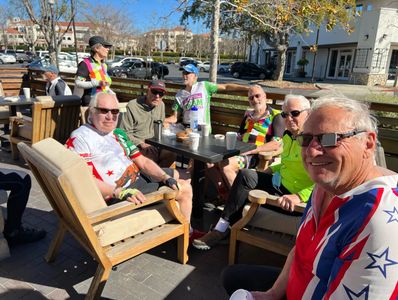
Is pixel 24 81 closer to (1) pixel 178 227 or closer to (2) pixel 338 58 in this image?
(1) pixel 178 227

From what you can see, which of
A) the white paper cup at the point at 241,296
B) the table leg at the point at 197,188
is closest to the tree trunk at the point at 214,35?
the table leg at the point at 197,188

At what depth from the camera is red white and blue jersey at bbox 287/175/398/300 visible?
899 mm

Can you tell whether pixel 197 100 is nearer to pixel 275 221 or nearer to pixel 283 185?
pixel 283 185

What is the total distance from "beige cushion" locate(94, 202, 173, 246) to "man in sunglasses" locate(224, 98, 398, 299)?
1218 millimetres

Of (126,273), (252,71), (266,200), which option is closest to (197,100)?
(266,200)

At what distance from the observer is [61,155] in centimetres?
192

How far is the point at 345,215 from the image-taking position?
1.04m

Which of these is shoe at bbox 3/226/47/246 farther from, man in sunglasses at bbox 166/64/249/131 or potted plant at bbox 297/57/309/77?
potted plant at bbox 297/57/309/77

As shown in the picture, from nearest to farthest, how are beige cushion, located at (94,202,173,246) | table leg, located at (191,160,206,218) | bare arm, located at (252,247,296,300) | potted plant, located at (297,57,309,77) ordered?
Answer: bare arm, located at (252,247,296,300) < beige cushion, located at (94,202,173,246) < table leg, located at (191,160,206,218) < potted plant, located at (297,57,309,77)

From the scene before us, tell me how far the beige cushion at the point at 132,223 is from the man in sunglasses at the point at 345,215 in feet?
3.99

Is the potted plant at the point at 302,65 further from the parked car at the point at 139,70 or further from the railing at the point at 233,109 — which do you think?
the railing at the point at 233,109

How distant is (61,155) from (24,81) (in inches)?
311

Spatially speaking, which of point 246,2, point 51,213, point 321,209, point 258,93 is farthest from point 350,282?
point 246,2

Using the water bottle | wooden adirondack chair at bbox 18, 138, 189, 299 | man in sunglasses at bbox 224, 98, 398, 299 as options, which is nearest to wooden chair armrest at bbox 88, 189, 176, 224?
wooden adirondack chair at bbox 18, 138, 189, 299
